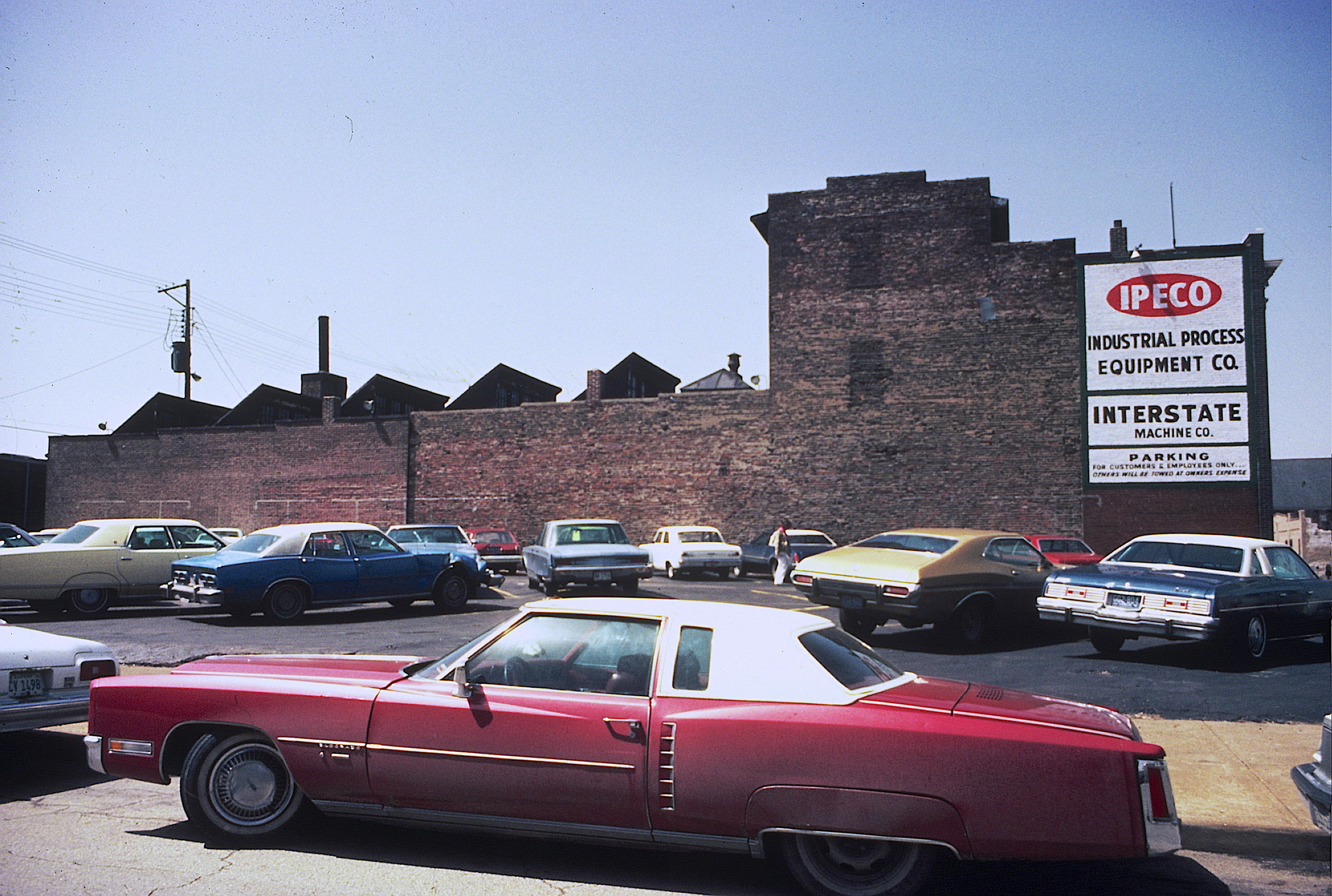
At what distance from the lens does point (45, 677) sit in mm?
5988

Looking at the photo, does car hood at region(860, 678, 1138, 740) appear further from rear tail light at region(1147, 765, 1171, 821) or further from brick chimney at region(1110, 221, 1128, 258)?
brick chimney at region(1110, 221, 1128, 258)

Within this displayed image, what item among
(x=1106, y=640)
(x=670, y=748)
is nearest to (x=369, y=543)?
(x=1106, y=640)

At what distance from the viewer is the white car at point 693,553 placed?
25.2 m

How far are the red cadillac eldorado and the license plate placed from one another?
1.22 meters

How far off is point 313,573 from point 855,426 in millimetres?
19290

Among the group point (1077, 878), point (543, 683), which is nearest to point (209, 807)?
point (543, 683)

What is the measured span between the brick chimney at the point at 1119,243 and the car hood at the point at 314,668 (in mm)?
→ 26882

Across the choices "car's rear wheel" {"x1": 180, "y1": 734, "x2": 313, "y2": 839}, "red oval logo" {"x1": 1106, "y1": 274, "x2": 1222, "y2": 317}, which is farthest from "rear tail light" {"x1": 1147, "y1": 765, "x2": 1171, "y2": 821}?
"red oval logo" {"x1": 1106, "y1": 274, "x2": 1222, "y2": 317}

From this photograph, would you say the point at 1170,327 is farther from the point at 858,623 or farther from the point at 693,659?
the point at 693,659

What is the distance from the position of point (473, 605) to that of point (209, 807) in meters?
12.0

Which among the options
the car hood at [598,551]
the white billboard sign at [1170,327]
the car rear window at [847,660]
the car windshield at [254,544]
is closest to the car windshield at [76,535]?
the car windshield at [254,544]

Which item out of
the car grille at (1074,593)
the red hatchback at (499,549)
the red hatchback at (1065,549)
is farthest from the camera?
the red hatchback at (499,549)

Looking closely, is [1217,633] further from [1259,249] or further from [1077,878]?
[1259,249]

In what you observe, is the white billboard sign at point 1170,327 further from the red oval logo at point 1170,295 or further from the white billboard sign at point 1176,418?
the white billboard sign at point 1176,418
